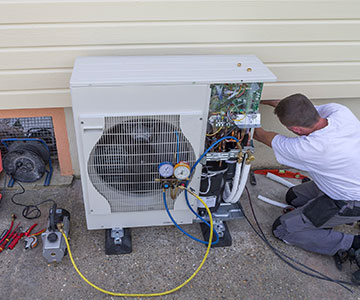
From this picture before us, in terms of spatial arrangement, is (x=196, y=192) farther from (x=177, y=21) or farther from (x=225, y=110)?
(x=177, y=21)

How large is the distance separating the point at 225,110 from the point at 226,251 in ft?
3.41

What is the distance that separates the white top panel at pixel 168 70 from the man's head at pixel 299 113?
0.19 metres

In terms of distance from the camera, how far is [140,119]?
1754mm

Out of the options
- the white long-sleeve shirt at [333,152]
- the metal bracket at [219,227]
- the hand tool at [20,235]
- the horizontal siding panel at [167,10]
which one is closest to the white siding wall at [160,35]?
the horizontal siding panel at [167,10]

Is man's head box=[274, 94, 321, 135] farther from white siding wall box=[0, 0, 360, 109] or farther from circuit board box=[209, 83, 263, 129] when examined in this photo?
white siding wall box=[0, 0, 360, 109]

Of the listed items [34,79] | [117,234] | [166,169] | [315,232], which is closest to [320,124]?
[315,232]

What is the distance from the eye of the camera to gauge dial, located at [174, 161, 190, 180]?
1863mm

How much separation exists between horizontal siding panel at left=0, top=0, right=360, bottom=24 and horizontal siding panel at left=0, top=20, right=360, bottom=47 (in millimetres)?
39

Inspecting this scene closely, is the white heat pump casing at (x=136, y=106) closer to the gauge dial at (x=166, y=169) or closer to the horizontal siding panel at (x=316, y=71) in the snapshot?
the gauge dial at (x=166, y=169)

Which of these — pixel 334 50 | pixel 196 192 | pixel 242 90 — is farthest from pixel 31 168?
pixel 334 50

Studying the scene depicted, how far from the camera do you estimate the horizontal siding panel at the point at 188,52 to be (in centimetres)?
212

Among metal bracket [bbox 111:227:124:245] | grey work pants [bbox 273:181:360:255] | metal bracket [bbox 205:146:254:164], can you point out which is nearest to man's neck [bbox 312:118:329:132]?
metal bracket [bbox 205:146:254:164]

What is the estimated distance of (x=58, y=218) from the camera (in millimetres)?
2221

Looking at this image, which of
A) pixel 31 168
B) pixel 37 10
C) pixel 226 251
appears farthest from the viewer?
pixel 31 168
